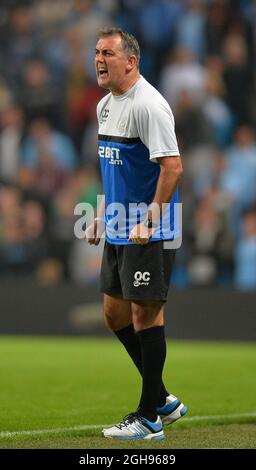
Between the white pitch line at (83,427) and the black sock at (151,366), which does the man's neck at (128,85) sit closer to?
the black sock at (151,366)

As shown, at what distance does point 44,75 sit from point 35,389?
898 centimetres

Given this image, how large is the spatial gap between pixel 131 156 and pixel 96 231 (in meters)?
0.76

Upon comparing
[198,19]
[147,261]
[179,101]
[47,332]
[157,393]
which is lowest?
[47,332]

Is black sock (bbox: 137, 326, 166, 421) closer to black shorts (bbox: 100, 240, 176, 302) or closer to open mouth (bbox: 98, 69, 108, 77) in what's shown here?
black shorts (bbox: 100, 240, 176, 302)

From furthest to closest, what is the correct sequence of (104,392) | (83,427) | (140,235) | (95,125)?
1. (95,125)
2. (104,392)
3. (83,427)
4. (140,235)

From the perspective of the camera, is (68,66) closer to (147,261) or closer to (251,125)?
(251,125)

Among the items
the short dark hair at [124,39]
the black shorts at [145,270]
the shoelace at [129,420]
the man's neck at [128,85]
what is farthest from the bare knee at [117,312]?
the short dark hair at [124,39]

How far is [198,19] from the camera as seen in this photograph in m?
16.4

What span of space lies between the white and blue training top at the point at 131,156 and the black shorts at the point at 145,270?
0.26ft

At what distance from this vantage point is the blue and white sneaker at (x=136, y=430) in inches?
249

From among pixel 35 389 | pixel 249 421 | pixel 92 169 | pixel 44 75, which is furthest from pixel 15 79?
pixel 249 421

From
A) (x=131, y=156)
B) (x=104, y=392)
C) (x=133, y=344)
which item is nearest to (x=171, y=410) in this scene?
(x=133, y=344)

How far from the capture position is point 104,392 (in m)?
8.89

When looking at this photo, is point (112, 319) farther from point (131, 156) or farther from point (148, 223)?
point (131, 156)
